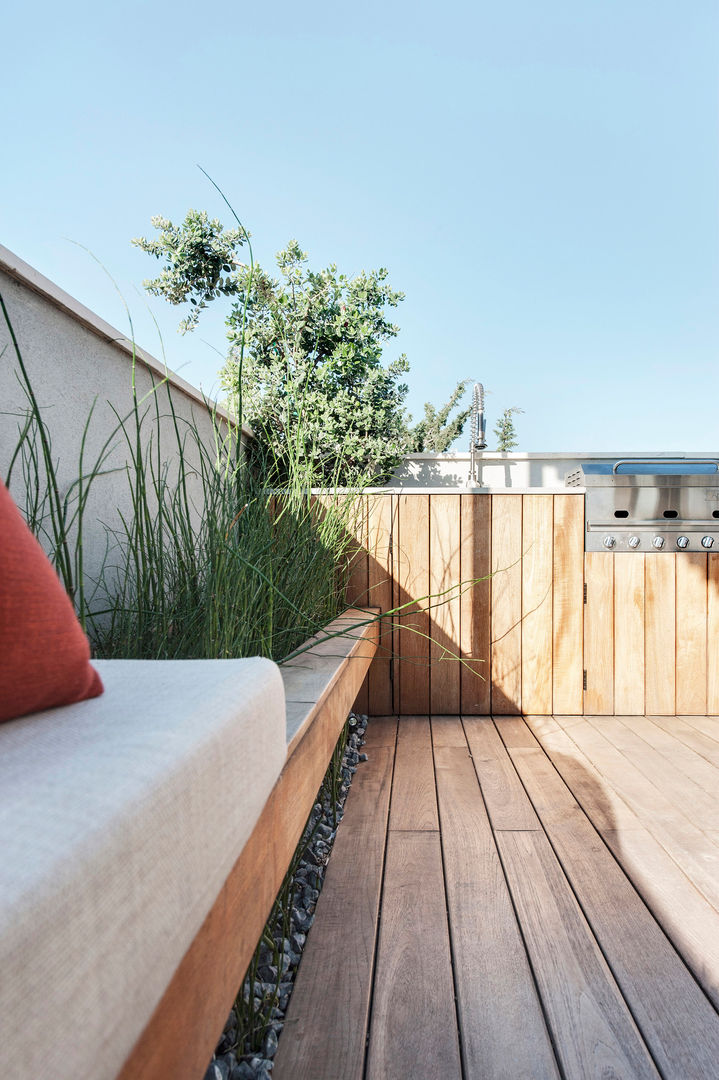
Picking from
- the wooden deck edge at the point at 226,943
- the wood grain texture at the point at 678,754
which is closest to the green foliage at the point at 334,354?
the wood grain texture at the point at 678,754

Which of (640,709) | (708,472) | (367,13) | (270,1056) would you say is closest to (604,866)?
(270,1056)

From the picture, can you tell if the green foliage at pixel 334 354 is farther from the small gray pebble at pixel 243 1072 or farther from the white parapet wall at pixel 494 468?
the small gray pebble at pixel 243 1072

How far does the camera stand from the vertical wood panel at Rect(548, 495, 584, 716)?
2.81 metres

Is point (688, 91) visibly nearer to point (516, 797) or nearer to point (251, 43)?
point (251, 43)

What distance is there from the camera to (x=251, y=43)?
7.31 meters

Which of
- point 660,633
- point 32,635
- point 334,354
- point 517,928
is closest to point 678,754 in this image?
point 660,633

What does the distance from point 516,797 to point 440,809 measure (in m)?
0.25

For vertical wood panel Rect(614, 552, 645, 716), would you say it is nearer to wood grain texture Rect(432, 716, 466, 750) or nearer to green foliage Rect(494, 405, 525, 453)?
wood grain texture Rect(432, 716, 466, 750)

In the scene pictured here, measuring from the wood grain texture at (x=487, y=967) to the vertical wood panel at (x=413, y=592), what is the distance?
1.06m

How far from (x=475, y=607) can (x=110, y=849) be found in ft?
8.51

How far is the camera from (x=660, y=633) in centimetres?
282

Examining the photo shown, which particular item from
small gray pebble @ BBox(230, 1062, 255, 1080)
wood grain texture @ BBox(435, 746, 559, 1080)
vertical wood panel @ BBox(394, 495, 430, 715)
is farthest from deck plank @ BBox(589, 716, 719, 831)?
small gray pebble @ BBox(230, 1062, 255, 1080)

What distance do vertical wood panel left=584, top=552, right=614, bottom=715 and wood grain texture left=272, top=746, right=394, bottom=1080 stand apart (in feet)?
4.68

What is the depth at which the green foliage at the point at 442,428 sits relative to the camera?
7840mm
